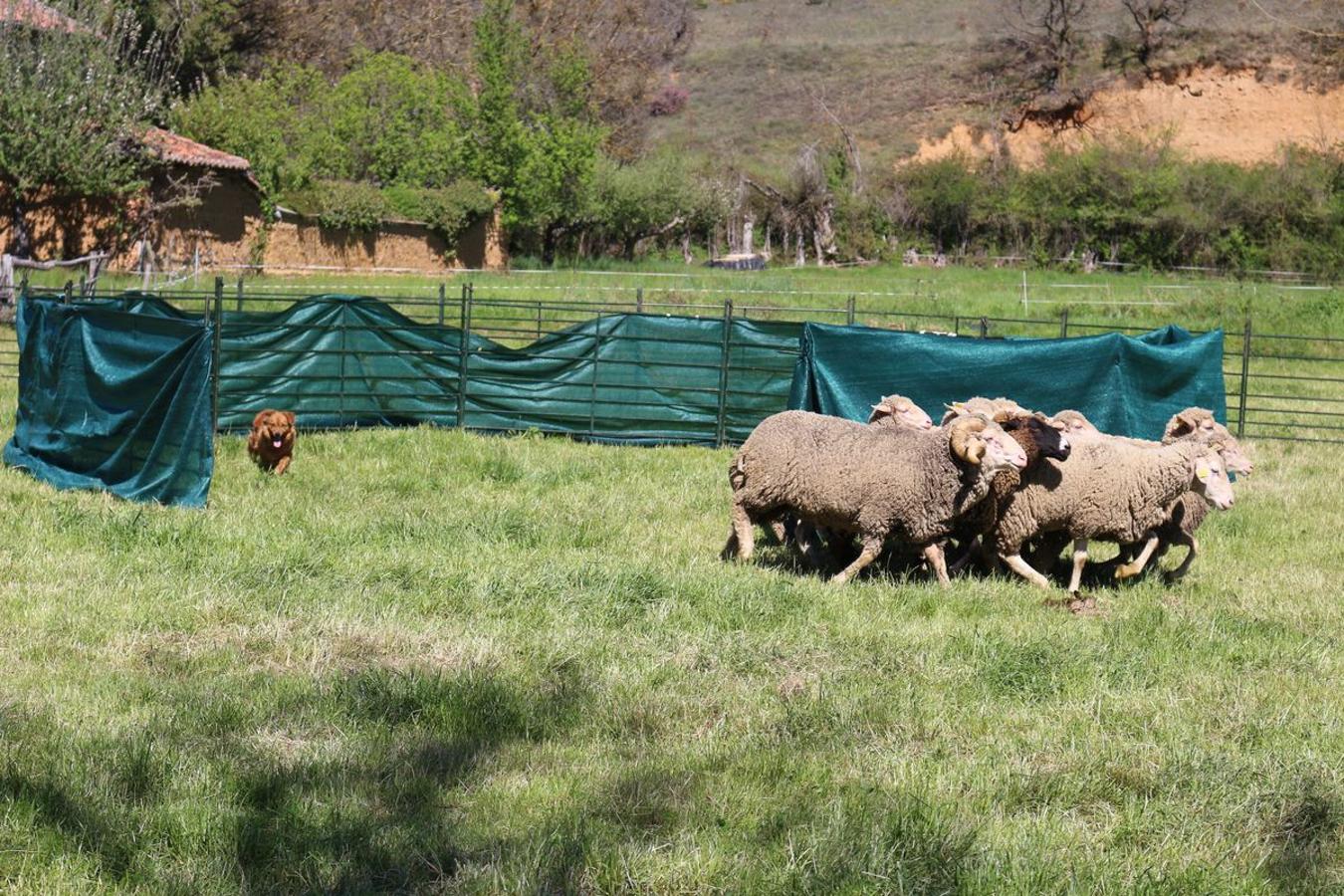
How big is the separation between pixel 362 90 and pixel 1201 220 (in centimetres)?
2903

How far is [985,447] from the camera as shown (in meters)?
9.50

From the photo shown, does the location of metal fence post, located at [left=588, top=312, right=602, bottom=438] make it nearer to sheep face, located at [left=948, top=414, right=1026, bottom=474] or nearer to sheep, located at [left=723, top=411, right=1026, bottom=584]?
sheep, located at [left=723, top=411, right=1026, bottom=584]

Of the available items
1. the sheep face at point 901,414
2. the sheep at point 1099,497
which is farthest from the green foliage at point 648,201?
the sheep at point 1099,497

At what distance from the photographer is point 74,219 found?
34.7 m

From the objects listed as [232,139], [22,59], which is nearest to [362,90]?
[232,139]

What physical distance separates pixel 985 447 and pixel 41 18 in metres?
33.5

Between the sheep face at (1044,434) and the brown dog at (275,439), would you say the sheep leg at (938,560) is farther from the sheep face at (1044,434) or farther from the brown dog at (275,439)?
the brown dog at (275,439)

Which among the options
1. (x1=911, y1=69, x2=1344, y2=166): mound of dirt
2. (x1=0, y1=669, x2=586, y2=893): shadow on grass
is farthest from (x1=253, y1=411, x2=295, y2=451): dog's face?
(x1=911, y1=69, x2=1344, y2=166): mound of dirt

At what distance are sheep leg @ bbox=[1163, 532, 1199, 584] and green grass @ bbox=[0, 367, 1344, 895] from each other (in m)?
0.13

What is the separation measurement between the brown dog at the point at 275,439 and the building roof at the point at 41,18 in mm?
23909

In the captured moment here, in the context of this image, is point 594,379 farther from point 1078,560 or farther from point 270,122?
point 270,122

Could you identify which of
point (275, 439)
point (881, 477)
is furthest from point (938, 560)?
point (275, 439)

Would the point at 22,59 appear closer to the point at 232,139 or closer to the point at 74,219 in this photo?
the point at 74,219

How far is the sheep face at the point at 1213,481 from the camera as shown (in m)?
10.2
